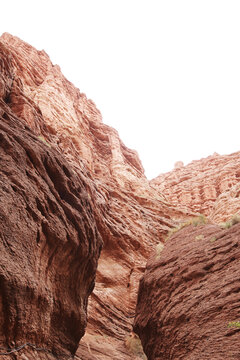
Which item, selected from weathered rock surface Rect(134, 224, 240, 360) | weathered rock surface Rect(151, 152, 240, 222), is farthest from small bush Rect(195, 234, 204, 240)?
weathered rock surface Rect(151, 152, 240, 222)

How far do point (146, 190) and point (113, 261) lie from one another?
12.8 meters

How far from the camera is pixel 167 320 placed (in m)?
10.3

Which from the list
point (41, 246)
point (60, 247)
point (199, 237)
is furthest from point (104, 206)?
point (41, 246)

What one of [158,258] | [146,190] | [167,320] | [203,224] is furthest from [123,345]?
[146,190]

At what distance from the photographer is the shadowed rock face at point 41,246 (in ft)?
22.3

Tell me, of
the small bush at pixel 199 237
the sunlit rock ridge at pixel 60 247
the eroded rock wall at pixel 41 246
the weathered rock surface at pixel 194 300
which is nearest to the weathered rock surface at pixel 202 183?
the sunlit rock ridge at pixel 60 247

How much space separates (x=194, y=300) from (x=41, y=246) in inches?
200

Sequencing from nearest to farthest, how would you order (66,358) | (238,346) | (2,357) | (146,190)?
(2,357) < (238,346) < (66,358) < (146,190)

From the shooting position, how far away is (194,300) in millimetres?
9797

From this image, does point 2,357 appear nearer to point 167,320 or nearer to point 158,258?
point 167,320

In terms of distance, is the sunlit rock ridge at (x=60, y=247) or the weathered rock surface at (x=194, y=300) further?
the weathered rock surface at (x=194, y=300)

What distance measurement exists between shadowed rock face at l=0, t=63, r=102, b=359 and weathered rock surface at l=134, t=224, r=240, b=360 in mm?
2558

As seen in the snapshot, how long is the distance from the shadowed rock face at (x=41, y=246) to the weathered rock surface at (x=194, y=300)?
2.56m

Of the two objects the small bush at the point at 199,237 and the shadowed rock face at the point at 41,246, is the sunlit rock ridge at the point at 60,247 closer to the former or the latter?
the shadowed rock face at the point at 41,246
